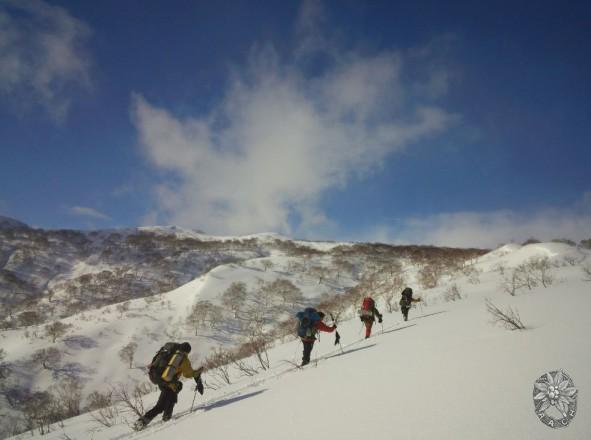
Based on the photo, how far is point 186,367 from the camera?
16.5 ft

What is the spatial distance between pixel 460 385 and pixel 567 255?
18708mm

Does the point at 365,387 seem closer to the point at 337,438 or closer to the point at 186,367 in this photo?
the point at 337,438

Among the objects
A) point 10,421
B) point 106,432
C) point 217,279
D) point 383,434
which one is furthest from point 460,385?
point 217,279

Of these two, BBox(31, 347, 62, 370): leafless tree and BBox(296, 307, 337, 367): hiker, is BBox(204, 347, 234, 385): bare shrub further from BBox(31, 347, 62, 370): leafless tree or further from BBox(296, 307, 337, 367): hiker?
BBox(31, 347, 62, 370): leafless tree

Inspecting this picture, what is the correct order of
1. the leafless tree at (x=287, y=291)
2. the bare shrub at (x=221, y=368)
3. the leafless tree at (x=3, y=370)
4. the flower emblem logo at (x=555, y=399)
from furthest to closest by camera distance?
the leafless tree at (x=287, y=291), the leafless tree at (x=3, y=370), the bare shrub at (x=221, y=368), the flower emblem logo at (x=555, y=399)

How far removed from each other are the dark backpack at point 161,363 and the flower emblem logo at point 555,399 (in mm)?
4519

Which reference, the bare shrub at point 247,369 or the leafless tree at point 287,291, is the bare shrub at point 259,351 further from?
the leafless tree at point 287,291

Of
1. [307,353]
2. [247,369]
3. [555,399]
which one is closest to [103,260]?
[247,369]

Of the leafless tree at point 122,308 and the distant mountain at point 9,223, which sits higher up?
the distant mountain at point 9,223

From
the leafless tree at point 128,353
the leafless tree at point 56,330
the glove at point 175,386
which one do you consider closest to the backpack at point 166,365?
the glove at point 175,386

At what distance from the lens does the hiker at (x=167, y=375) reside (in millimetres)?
4746

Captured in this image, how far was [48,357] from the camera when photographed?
35.1 meters

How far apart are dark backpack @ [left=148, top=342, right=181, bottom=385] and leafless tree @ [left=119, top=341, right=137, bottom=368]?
36.7 m

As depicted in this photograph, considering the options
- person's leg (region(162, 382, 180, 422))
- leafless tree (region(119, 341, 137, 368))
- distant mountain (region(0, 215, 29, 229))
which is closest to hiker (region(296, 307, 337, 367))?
person's leg (region(162, 382, 180, 422))
